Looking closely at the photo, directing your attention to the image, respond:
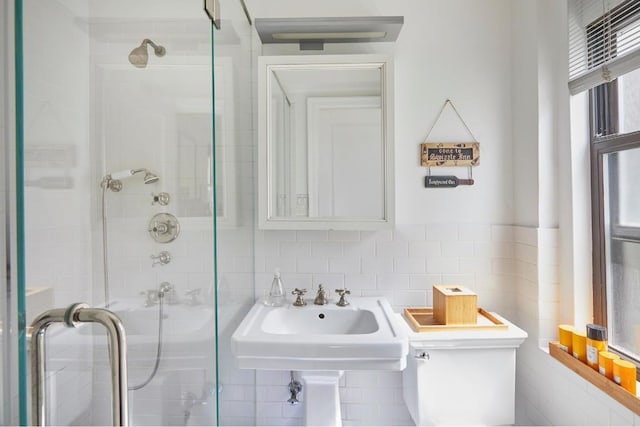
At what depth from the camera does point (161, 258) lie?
0.93 m

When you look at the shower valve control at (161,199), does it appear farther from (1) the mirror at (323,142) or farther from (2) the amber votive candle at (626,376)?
(2) the amber votive candle at (626,376)

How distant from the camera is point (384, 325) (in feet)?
4.14

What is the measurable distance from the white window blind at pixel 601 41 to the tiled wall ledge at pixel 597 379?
3.29ft

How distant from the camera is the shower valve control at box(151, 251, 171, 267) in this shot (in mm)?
917

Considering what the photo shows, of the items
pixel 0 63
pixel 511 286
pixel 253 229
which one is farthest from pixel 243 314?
pixel 511 286

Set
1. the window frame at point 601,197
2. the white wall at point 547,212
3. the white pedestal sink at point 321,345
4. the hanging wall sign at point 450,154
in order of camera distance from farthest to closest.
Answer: the hanging wall sign at point 450,154, the white wall at point 547,212, the window frame at point 601,197, the white pedestal sink at point 321,345

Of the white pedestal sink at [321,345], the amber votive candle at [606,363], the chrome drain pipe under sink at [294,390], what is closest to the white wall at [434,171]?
the chrome drain pipe under sink at [294,390]

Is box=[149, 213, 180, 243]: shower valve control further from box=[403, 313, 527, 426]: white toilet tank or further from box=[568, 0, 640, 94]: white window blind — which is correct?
box=[568, 0, 640, 94]: white window blind

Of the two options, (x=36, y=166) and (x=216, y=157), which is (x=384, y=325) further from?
(x=36, y=166)

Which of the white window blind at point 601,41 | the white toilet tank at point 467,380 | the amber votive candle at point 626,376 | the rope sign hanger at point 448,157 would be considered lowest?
the white toilet tank at point 467,380

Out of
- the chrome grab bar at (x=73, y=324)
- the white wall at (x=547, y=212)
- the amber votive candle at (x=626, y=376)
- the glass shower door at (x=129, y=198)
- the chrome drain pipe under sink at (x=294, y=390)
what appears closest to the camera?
the chrome grab bar at (x=73, y=324)

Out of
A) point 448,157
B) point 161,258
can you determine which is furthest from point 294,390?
point 448,157

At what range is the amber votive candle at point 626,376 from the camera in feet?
3.32

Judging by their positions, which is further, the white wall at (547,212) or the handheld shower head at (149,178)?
the white wall at (547,212)
